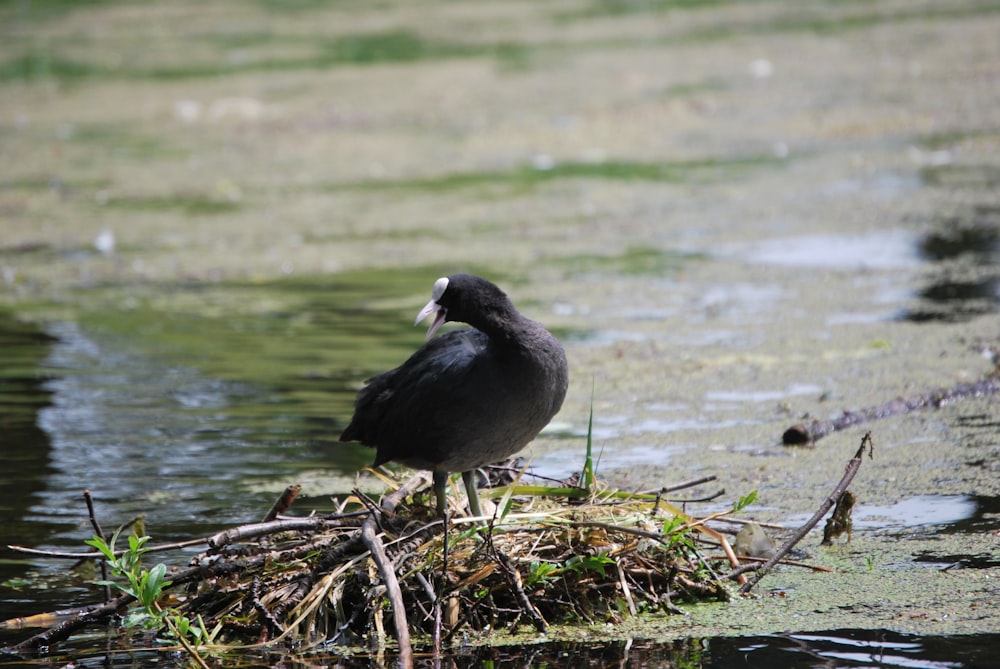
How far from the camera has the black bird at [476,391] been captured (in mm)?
3646

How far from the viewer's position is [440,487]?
383cm

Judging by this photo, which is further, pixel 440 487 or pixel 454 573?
pixel 440 487

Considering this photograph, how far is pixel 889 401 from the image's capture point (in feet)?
17.9

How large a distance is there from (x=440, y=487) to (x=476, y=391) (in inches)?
12.9

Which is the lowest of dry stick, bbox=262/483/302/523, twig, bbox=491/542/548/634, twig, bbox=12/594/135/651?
twig, bbox=12/594/135/651

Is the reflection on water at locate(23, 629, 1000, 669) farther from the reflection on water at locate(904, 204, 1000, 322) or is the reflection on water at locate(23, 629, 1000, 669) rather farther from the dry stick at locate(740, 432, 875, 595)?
the reflection on water at locate(904, 204, 1000, 322)

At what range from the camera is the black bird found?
144 inches

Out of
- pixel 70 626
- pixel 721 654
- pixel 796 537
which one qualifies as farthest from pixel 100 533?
pixel 796 537

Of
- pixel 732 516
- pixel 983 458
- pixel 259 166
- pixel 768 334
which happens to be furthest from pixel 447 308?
pixel 259 166

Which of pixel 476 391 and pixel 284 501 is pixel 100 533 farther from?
pixel 476 391

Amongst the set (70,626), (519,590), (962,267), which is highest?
(962,267)

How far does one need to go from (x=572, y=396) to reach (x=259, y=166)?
5.93m

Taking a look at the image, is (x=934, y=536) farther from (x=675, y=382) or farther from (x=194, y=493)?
(x=194, y=493)

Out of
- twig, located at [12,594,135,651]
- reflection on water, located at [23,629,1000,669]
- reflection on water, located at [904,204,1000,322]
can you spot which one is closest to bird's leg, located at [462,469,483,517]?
reflection on water, located at [23,629,1000,669]
